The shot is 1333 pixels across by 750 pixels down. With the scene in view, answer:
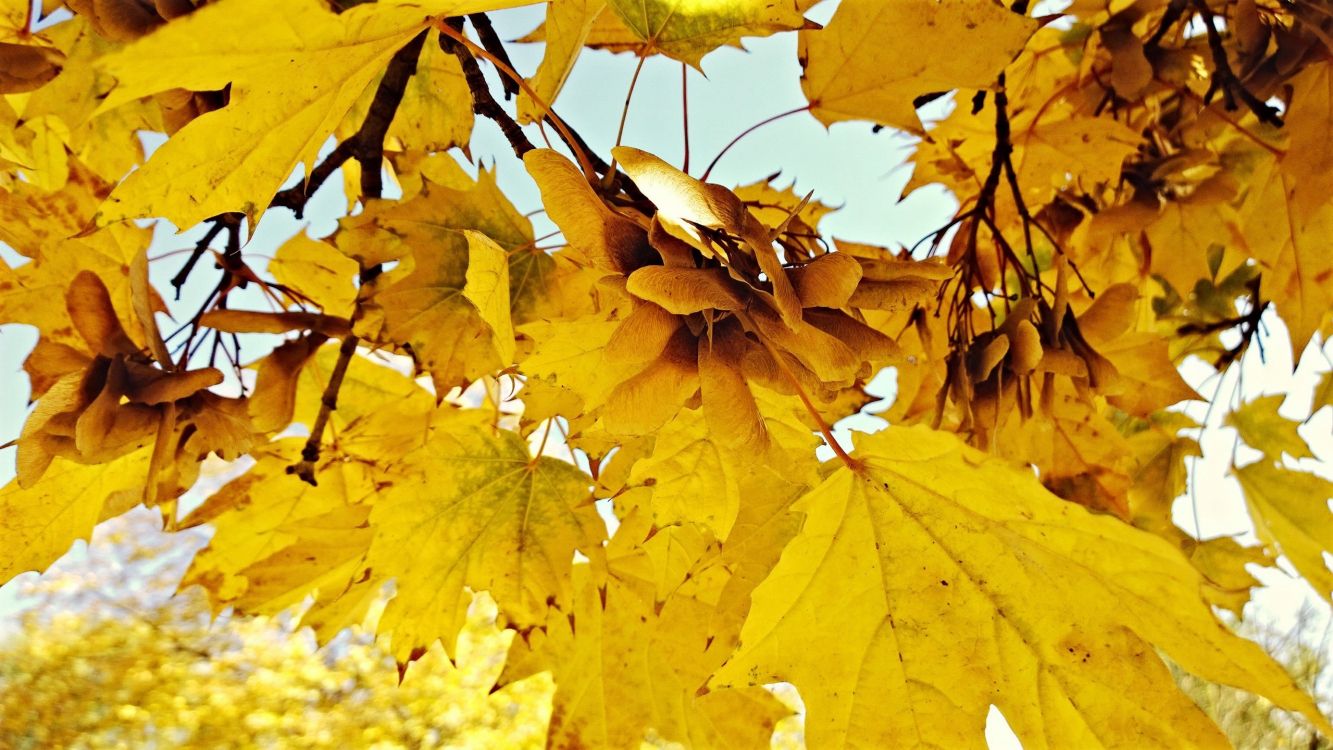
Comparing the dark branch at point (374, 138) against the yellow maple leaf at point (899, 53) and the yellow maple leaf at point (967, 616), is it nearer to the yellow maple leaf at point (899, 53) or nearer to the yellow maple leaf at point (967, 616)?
the yellow maple leaf at point (899, 53)

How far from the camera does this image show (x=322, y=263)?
853 mm

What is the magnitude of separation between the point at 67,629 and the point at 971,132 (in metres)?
5.10

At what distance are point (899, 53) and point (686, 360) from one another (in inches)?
9.7

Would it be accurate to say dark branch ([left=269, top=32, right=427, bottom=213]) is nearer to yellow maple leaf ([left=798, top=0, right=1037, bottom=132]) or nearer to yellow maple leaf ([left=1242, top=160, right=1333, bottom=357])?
yellow maple leaf ([left=798, top=0, right=1037, bottom=132])

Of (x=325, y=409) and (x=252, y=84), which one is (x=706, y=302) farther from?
(x=325, y=409)

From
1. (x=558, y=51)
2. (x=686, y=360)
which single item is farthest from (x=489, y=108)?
(x=686, y=360)

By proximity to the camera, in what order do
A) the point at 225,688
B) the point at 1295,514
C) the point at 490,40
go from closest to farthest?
Result: the point at 490,40 < the point at 1295,514 < the point at 225,688

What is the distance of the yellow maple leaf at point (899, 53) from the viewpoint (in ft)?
1.57

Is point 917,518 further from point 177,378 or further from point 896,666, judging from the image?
point 177,378

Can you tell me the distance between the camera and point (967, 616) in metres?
0.51

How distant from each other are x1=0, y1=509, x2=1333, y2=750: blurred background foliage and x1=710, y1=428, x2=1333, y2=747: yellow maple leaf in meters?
3.46

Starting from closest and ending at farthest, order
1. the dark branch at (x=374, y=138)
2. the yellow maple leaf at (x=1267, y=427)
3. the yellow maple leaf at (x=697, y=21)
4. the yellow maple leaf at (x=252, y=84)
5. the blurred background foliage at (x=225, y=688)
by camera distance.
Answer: the yellow maple leaf at (x=252, y=84) < the yellow maple leaf at (x=697, y=21) < the dark branch at (x=374, y=138) < the yellow maple leaf at (x=1267, y=427) < the blurred background foliage at (x=225, y=688)

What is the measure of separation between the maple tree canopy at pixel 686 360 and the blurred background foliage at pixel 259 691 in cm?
322

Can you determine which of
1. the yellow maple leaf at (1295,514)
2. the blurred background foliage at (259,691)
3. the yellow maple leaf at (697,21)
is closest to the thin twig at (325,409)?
the yellow maple leaf at (697,21)
